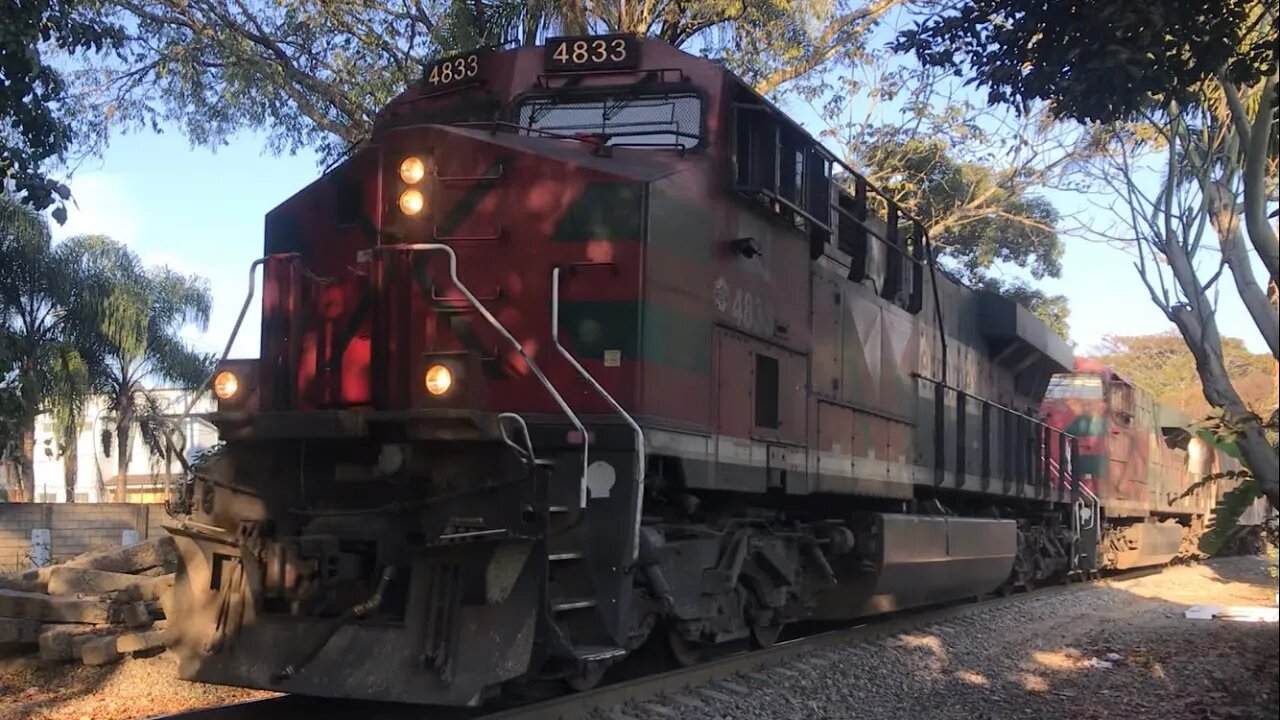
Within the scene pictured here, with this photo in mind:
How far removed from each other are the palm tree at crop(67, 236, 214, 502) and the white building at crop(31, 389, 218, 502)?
38 centimetres

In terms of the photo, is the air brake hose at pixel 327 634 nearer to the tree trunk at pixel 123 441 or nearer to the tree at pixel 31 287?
the tree at pixel 31 287

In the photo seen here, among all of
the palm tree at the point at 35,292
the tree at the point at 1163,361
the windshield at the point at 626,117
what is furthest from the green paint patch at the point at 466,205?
the tree at the point at 1163,361

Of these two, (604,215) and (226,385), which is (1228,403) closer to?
(604,215)

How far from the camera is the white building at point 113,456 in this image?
19.7ft

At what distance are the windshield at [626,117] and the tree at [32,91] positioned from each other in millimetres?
3635

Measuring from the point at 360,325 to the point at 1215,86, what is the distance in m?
7.63

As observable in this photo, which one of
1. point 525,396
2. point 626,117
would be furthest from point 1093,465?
point 525,396

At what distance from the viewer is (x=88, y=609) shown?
23.7 feet

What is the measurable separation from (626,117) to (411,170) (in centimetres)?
138

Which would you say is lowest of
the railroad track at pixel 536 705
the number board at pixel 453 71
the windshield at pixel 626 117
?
the railroad track at pixel 536 705

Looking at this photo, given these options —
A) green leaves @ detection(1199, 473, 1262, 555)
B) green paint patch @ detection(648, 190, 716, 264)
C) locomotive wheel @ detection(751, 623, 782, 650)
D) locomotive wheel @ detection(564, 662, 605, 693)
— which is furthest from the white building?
green leaves @ detection(1199, 473, 1262, 555)

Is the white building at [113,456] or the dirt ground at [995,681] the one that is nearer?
the white building at [113,456]

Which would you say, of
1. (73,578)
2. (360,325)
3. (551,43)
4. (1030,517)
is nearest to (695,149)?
(551,43)

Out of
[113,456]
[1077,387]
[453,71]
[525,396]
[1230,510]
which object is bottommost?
[113,456]
